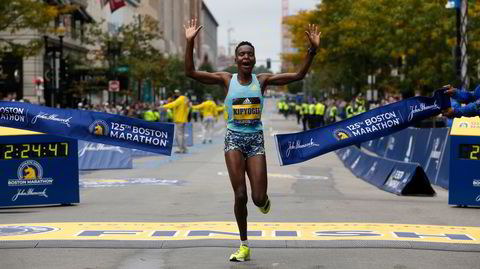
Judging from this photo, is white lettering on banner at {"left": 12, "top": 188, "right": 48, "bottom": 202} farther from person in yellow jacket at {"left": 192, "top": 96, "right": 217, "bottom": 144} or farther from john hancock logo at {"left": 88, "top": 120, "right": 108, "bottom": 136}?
person in yellow jacket at {"left": 192, "top": 96, "right": 217, "bottom": 144}

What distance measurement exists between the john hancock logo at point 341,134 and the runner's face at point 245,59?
3421 millimetres

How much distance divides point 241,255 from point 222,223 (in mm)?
3008

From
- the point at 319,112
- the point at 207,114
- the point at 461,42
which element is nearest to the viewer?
the point at 461,42

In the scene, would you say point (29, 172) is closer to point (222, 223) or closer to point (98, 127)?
point (98, 127)

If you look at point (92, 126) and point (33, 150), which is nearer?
point (92, 126)

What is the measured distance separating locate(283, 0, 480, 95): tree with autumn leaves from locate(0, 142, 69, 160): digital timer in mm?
26092

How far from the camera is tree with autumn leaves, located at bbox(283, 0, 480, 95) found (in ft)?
130

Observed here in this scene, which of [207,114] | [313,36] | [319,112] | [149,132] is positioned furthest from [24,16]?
[313,36]

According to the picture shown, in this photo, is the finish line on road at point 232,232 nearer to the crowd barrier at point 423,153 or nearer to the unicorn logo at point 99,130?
the unicorn logo at point 99,130

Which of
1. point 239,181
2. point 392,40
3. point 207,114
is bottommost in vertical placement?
point 207,114

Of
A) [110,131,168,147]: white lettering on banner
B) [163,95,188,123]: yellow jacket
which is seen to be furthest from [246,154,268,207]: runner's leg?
[163,95,188,123]: yellow jacket

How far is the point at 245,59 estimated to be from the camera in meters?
8.77

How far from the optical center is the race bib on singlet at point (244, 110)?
345 inches

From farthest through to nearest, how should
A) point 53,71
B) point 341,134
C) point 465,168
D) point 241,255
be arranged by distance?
point 53,71, point 465,168, point 341,134, point 241,255
